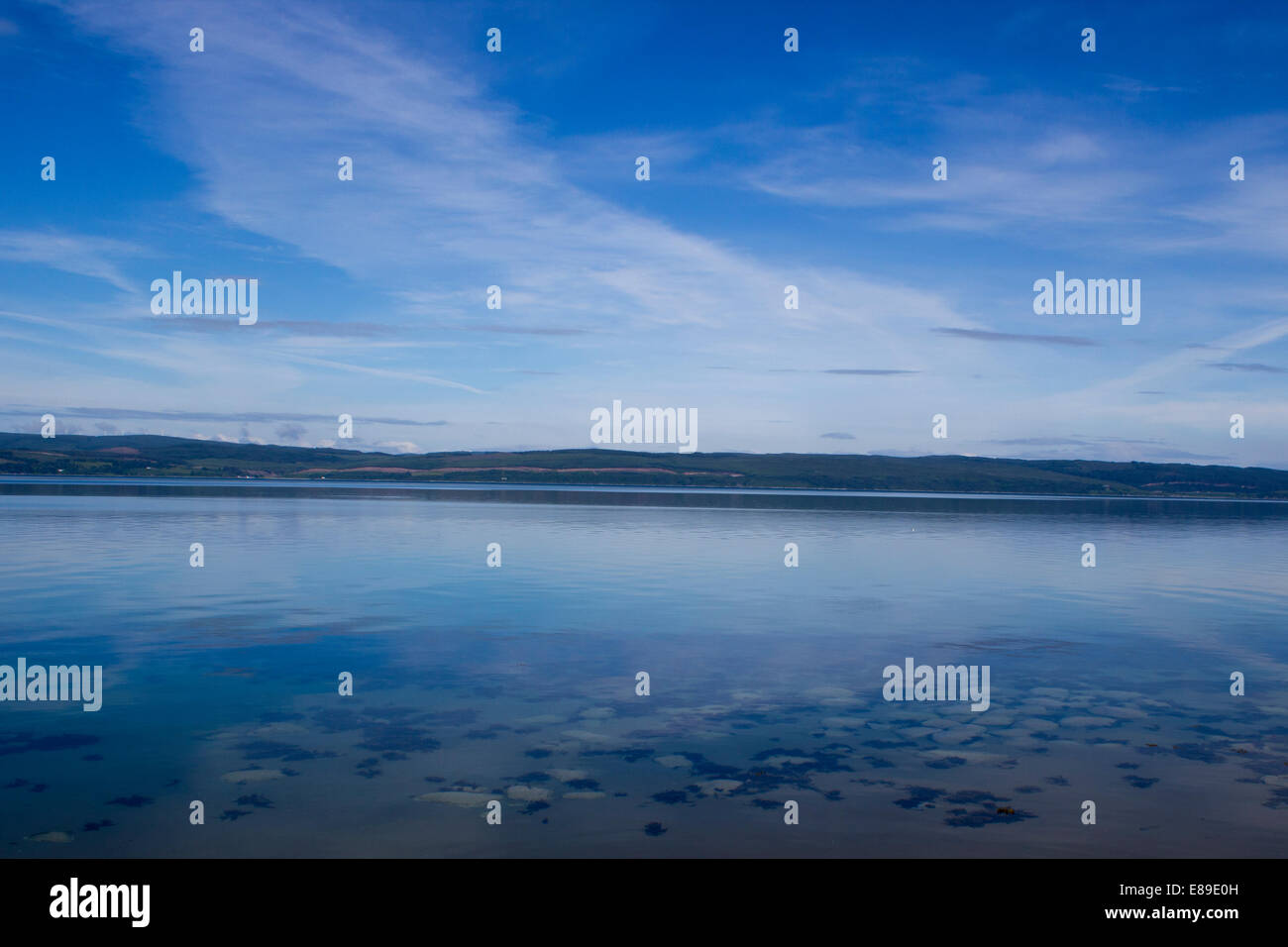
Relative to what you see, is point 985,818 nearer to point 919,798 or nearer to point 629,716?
point 919,798

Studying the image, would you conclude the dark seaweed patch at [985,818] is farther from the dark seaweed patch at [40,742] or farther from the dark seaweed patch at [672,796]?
the dark seaweed patch at [40,742]

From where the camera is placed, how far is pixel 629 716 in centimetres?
1350

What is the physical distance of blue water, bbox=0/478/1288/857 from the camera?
9.38m

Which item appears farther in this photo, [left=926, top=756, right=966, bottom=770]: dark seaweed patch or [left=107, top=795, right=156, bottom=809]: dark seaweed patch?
[left=926, top=756, right=966, bottom=770]: dark seaweed patch

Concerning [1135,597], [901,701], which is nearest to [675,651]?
[901,701]

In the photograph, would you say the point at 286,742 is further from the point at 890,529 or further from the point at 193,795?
the point at 890,529

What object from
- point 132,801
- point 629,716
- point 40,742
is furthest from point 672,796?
point 40,742

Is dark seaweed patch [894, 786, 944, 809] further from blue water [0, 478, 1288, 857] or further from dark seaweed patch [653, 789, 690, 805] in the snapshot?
dark seaweed patch [653, 789, 690, 805]

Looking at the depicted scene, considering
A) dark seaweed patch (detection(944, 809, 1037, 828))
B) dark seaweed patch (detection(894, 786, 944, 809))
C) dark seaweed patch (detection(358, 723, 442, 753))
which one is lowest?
dark seaweed patch (detection(944, 809, 1037, 828))

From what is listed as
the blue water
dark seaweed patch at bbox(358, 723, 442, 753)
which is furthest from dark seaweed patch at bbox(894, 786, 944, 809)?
dark seaweed patch at bbox(358, 723, 442, 753)

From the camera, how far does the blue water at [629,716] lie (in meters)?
9.38

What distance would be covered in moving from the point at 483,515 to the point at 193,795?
57.6 meters

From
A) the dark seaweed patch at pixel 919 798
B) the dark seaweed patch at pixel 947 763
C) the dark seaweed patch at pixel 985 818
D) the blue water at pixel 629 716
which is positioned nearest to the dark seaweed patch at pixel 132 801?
the blue water at pixel 629 716

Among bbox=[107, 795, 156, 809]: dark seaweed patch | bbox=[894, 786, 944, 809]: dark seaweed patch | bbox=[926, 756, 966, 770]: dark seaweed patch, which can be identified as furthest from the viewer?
bbox=[926, 756, 966, 770]: dark seaweed patch
